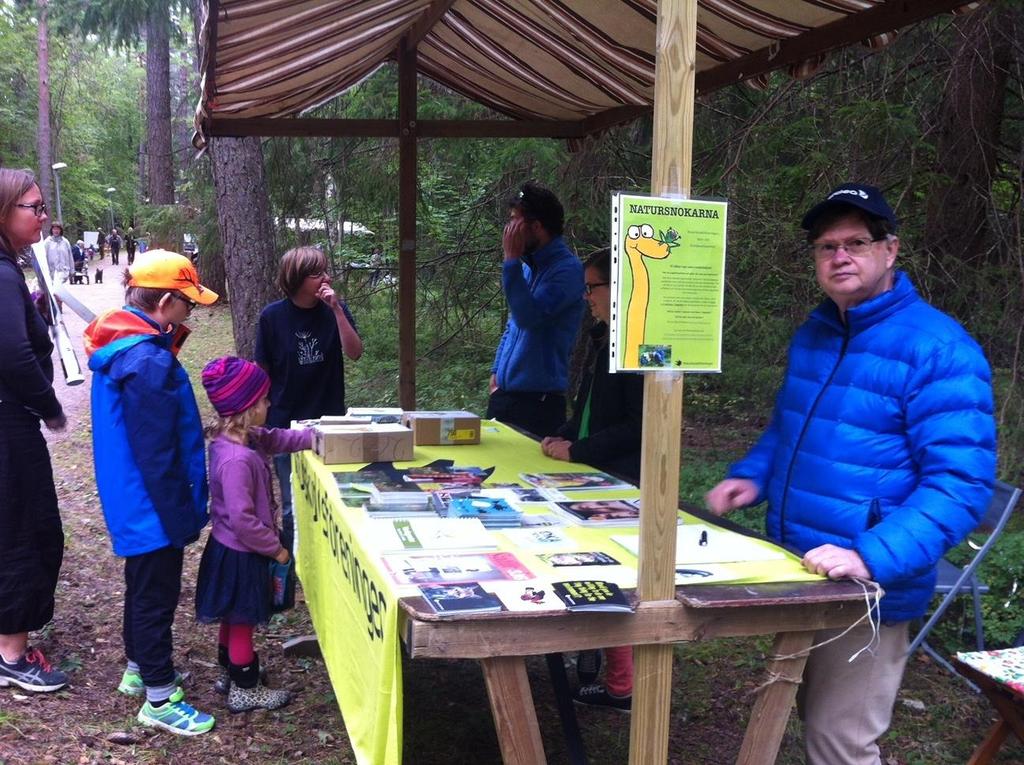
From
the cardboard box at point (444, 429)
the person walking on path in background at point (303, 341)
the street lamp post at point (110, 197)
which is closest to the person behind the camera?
the cardboard box at point (444, 429)

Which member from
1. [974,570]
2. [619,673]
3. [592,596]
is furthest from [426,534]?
[974,570]

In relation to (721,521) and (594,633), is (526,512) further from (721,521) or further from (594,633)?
(594,633)

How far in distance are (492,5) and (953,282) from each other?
2.77 m

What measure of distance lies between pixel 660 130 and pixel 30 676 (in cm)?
324

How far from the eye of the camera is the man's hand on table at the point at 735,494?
2.52m

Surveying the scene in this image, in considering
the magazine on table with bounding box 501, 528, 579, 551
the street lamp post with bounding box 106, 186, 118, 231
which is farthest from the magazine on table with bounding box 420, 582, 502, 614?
the street lamp post with bounding box 106, 186, 118, 231

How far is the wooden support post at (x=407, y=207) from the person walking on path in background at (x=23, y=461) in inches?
82.5

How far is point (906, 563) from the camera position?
1.96 meters

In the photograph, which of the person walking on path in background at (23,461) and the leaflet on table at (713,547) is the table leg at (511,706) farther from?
the person walking on path in background at (23,461)

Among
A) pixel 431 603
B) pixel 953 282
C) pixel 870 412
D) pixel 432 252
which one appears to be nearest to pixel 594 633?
pixel 431 603

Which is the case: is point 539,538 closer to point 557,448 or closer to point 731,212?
point 557,448

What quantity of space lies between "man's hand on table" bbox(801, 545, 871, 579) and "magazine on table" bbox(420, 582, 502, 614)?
77 cm

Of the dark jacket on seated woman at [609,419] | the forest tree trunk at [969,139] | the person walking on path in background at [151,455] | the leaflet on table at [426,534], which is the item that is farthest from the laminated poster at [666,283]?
the forest tree trunk at [969,139]

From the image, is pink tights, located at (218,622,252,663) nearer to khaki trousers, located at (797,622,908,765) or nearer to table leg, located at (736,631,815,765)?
table leg, located at (736,631,815,765)
